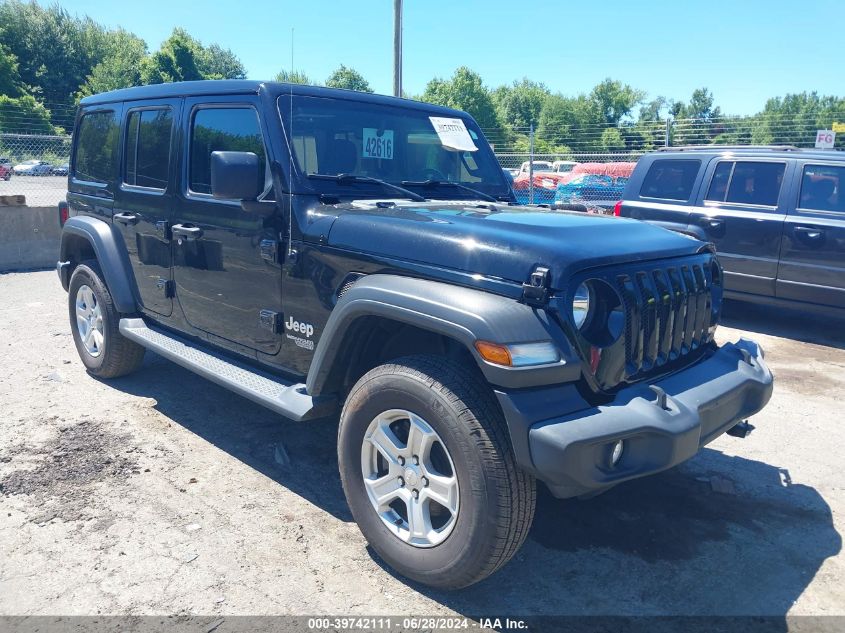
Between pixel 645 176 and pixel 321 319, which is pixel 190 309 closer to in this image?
pixel 321 319

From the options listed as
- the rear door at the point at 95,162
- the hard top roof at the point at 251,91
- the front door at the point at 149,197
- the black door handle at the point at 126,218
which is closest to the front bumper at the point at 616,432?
the hard top roof at the point at 251,91

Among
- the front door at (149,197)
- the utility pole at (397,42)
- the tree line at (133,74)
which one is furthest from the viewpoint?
the tree line at (133,74)

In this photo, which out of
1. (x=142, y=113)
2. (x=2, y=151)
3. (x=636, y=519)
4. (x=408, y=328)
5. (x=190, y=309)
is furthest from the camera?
(x=2, y=151)

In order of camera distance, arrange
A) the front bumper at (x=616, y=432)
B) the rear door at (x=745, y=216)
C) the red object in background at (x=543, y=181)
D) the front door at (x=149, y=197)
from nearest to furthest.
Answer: the front bumper at (x=616, y=432)
the front door at (x=149, y=197)
the rear door at (x=745, y=216)
the red object in background at (x=543, y=181)

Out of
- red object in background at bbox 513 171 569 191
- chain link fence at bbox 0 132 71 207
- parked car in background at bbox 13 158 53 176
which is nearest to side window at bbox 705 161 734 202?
chain link fence at bbox 0 132 71 207

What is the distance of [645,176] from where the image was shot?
27.0ft

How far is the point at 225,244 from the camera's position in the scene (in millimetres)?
3787

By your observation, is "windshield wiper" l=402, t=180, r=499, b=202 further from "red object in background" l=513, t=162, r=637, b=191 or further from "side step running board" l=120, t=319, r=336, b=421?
"red object in background" l=513, t=162, r=637, b=191

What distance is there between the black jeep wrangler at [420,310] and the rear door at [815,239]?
411 centimetres

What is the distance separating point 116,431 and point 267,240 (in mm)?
1882

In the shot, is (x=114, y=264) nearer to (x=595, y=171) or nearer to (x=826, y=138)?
(x=826, y=138)

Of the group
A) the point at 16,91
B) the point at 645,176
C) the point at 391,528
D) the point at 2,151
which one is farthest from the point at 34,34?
the point at 391,528

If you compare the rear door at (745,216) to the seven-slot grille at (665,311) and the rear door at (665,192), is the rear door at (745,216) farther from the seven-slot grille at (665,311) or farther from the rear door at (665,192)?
the seven-slot grille at (665,311)

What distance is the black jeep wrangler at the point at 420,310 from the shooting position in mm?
2459
